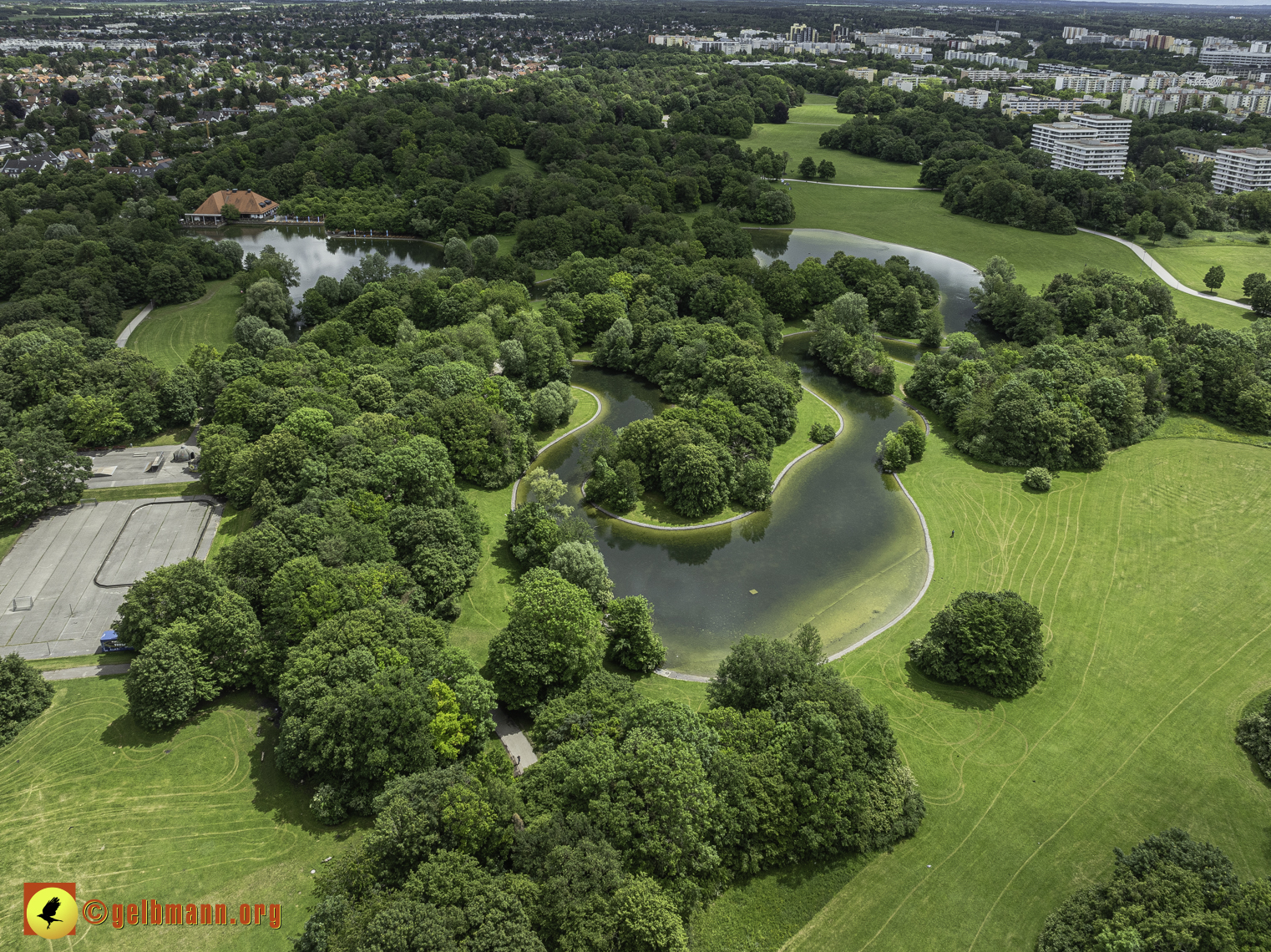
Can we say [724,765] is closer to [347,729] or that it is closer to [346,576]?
[347,729]

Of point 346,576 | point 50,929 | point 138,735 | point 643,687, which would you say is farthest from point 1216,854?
point 138,735

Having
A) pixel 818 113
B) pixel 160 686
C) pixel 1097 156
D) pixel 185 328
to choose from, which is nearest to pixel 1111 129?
pixel 1097 156

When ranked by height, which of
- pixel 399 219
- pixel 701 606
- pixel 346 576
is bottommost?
pixel 701 606

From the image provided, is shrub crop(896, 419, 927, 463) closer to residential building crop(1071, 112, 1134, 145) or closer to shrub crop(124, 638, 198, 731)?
shrub crop(124, 638, 198, 731)

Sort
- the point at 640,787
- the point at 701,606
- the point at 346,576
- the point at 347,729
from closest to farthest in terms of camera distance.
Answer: the point at 640,787, the point at 347,729, the point at 346,576, the point at 701,606

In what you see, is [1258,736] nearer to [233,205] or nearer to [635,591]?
[635,591]

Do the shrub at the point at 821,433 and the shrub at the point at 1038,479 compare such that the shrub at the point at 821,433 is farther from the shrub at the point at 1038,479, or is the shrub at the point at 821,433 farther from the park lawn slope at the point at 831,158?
the park lawn slope at the point at 831,158
